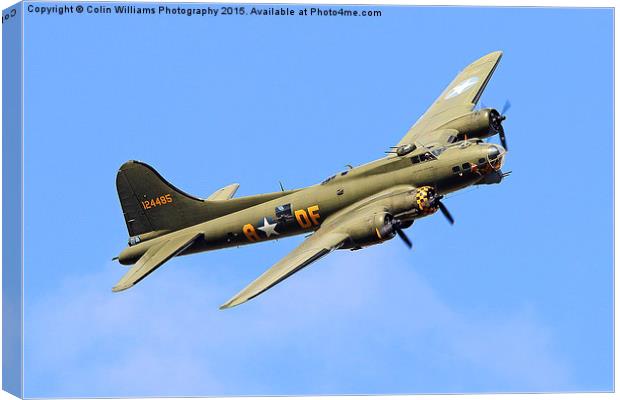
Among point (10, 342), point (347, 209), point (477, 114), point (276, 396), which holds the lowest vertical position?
point (276, 396)

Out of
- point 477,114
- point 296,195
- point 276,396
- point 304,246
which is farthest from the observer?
point 477,114

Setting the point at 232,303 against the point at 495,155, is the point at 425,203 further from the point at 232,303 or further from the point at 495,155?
the point at 232,303

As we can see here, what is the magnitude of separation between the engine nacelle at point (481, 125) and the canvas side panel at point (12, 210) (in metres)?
17.3

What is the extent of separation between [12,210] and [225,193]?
11.3 metres

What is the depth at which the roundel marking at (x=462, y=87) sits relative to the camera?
52.2m

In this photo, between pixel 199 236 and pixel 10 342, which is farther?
pixel 199 236

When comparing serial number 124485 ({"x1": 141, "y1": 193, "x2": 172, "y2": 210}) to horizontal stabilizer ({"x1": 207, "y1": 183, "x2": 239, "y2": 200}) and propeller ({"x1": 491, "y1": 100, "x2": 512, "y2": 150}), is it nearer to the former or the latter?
horizontal stabilizer ({"x1": 207, "y1": 183, "x2": 239, "y2": 200})

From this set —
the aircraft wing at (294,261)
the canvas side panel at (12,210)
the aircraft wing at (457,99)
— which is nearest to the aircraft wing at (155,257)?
the canvas side panel at (12,210)

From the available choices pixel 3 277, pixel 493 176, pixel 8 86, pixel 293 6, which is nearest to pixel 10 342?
pixel 3 277

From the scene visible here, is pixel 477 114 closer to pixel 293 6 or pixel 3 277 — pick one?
pixel 293 6

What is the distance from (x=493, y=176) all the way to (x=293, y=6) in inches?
376

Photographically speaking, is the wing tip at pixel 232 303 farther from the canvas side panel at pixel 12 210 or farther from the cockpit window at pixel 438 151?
the cockpit window at pixel 438 151

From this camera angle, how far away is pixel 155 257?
44812mm

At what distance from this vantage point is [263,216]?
147 ft
